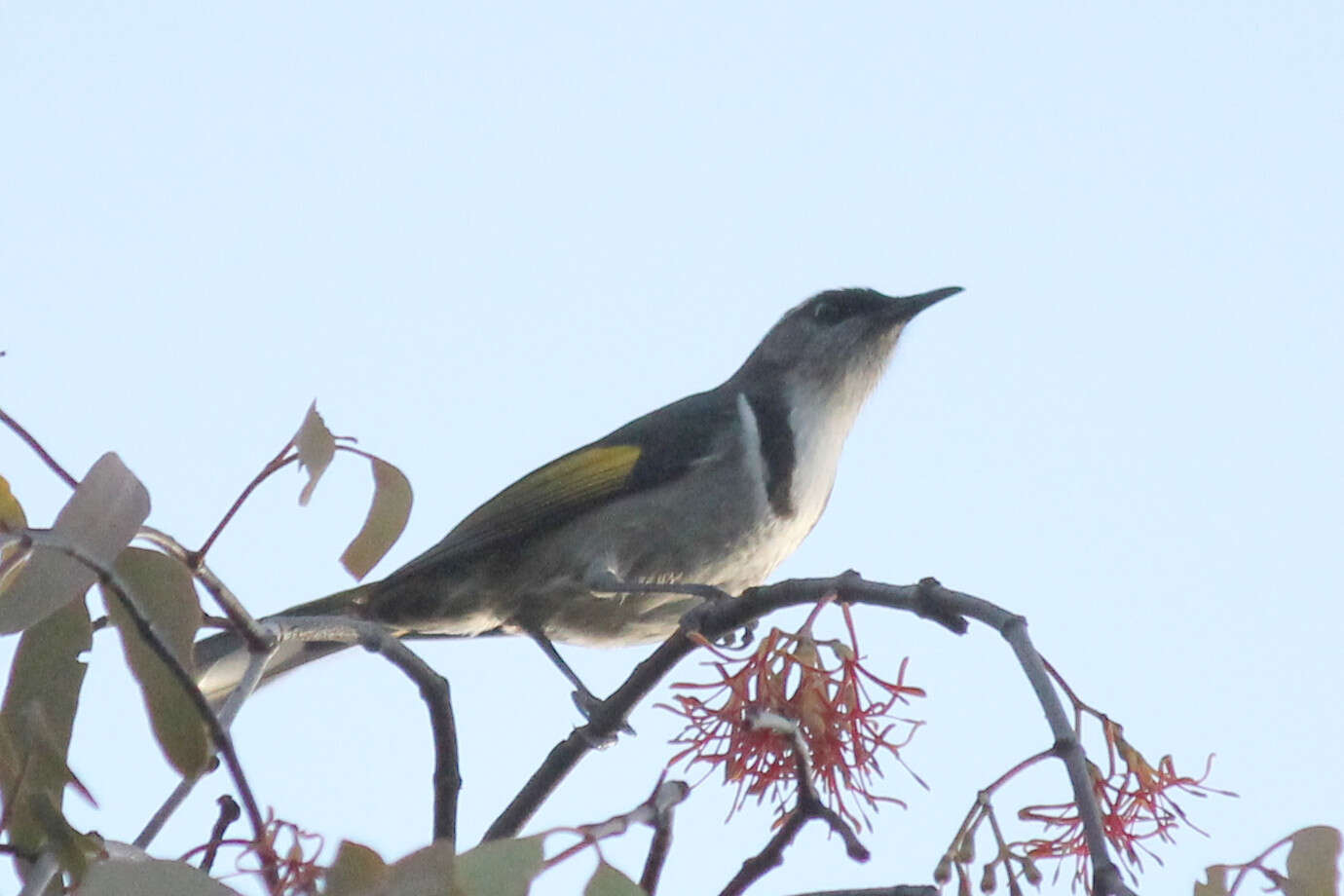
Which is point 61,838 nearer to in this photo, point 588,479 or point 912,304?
point 588,479

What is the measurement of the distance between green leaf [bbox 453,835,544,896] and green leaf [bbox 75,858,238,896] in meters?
0.31

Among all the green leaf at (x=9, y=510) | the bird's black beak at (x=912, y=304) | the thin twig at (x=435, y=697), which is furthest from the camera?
the bird's black beak at (x=912, y=304)

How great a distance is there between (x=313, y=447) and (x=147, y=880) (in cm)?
123

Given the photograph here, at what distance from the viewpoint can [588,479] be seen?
6684 mm

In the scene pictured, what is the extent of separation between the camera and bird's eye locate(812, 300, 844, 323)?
301 inches

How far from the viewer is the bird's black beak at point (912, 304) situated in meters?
7.32

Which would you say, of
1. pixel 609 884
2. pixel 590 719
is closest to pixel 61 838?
pixel 609 884

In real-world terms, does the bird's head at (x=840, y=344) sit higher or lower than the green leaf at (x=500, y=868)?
higher

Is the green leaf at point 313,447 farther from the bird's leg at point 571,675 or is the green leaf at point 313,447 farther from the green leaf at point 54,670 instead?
the bird's leg at point 571,675

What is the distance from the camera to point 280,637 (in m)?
3.17

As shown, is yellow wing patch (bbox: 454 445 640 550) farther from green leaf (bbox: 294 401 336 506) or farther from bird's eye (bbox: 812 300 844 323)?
green leaf (bbox: 294 401 336 506)

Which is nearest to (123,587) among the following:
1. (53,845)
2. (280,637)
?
(53,845)

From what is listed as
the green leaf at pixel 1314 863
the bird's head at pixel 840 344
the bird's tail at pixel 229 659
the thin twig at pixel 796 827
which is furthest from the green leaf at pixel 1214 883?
the bird's head at pixel 840 344

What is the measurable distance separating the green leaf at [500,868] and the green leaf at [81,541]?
0.80 m
